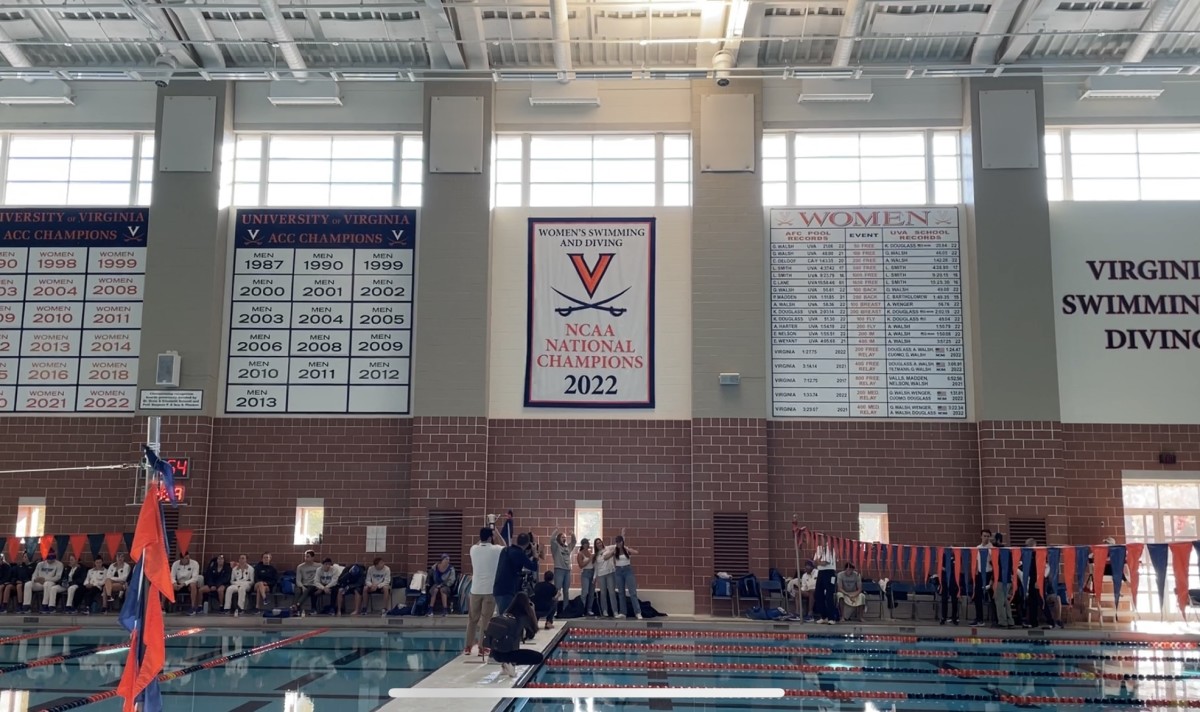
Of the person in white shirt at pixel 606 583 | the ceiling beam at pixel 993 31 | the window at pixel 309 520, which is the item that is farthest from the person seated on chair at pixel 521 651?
the ceiling beam at pixel 993 31

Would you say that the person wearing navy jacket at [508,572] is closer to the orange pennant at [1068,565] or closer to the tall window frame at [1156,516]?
the orange pennant at [1068,565]

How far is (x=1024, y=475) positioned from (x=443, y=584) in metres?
10.4

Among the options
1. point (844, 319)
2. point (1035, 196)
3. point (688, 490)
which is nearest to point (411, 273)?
point (688, 490)

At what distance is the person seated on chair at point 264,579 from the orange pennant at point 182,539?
4.20ft

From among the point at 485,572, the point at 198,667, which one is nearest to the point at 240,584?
the point at 198,667

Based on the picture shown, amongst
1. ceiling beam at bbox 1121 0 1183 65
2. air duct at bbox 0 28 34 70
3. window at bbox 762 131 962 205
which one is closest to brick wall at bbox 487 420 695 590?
window at bbox 762 131 962 205

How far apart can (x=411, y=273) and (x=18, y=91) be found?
8.49 m

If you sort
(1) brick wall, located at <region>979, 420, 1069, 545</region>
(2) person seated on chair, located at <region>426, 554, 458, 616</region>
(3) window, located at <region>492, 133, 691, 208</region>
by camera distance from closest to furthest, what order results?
(2) person seated on chair, located at <region>426, 554, 458, 616</region>, (1) brick wall, located at <region>979, 420, 1069, 545</region>, (3) window, located at <region>492, 133, 691, 208</region>

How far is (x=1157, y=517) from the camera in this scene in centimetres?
1792

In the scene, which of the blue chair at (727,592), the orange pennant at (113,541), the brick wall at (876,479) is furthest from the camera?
the brick wall at (876,479)

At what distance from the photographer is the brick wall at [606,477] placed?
60.6 feet

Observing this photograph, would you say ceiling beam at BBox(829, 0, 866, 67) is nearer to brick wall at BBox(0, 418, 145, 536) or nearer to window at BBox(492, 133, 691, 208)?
window at BBox(492, 133, 691, 208)

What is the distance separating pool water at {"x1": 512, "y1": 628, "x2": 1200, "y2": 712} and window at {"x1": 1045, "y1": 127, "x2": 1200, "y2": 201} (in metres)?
8.79

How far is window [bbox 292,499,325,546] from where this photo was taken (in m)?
18.6
